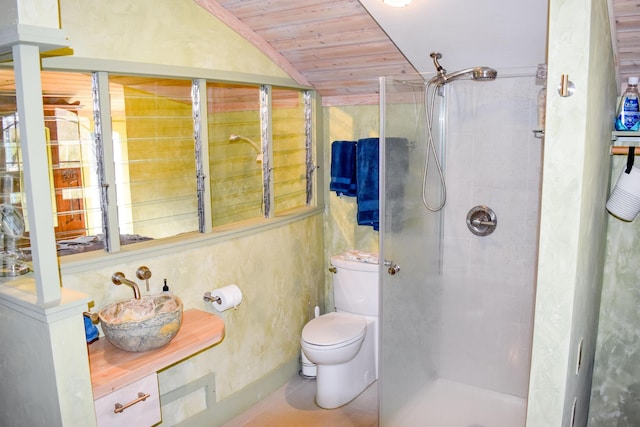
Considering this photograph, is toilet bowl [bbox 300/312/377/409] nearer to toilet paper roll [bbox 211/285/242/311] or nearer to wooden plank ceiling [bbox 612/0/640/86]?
toilet paper roll [bbox 211/285/242/311]

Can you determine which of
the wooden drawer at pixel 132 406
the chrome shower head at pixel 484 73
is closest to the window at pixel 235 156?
the chrome shower head at pixel 484 73

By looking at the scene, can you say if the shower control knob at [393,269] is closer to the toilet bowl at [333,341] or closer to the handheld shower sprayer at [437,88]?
the handheld shower sprayer at [437,88]

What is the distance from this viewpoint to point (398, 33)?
2.73 metres

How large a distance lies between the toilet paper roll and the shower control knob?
901 mm

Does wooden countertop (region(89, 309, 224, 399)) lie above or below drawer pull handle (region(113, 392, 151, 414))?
above

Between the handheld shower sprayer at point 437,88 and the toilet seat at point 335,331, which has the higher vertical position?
the handheld shower sprayer at point 437,88

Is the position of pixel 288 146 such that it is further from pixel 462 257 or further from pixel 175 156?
pixel 462 257

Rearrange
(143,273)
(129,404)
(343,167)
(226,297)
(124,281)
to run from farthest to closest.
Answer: (343,167), (226,297), (143,273), (124,281), (129,404)

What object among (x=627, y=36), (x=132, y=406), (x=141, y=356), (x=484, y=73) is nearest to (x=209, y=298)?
(x=141, y=356)

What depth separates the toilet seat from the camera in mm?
3123

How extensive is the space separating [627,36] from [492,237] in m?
1.31

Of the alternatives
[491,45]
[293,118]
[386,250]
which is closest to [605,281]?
[386,250]

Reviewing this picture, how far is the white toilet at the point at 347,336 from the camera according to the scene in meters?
3.15

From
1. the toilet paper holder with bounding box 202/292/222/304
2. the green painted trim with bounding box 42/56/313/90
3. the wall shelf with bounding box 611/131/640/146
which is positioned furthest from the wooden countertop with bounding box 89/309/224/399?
the wall shelf with bounding box 611/131/640/146
